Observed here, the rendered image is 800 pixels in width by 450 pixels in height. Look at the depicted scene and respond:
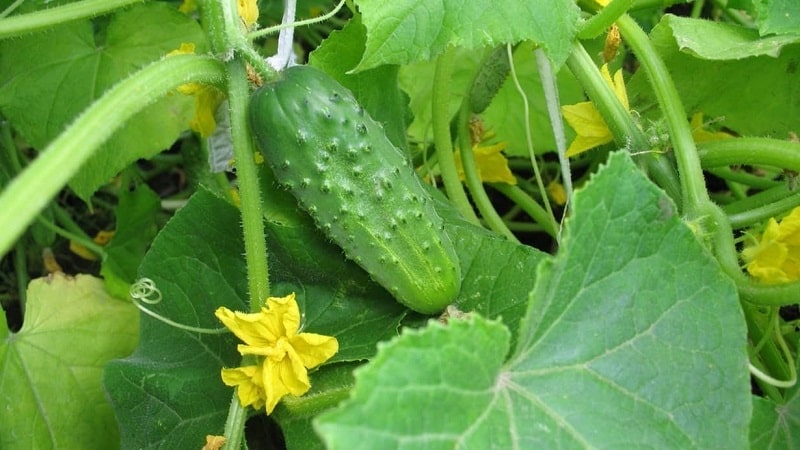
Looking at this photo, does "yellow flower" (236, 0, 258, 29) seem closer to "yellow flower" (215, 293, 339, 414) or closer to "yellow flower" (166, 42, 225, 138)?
"yellow flower" (166, 42, 225, 138)

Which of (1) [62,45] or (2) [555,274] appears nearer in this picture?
(2) [555,274]

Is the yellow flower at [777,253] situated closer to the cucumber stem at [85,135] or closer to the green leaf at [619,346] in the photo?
the green leaf at [619,346]

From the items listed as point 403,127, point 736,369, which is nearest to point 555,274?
point 736,369

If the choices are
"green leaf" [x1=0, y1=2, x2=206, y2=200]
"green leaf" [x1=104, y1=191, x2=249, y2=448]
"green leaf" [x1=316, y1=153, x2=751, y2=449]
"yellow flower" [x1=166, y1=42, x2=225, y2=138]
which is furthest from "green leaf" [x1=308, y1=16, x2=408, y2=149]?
"green leaf" [x1=316, y1=153, x2=751, y2=449]

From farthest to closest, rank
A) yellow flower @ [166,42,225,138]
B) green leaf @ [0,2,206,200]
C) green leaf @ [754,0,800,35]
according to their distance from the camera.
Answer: green leaf @ [0,2,206,200], yellow flower @ [166,42,225,138], green leaf @ [754,0,800,35]

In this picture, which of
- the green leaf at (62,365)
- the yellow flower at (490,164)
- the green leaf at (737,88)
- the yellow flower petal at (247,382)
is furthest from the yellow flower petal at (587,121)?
the green leaf at (62,365)

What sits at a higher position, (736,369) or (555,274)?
(555,274)

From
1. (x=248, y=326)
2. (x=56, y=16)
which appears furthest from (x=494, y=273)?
(x=56, y=16)

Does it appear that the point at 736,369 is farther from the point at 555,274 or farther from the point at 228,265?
the point at 228,265
